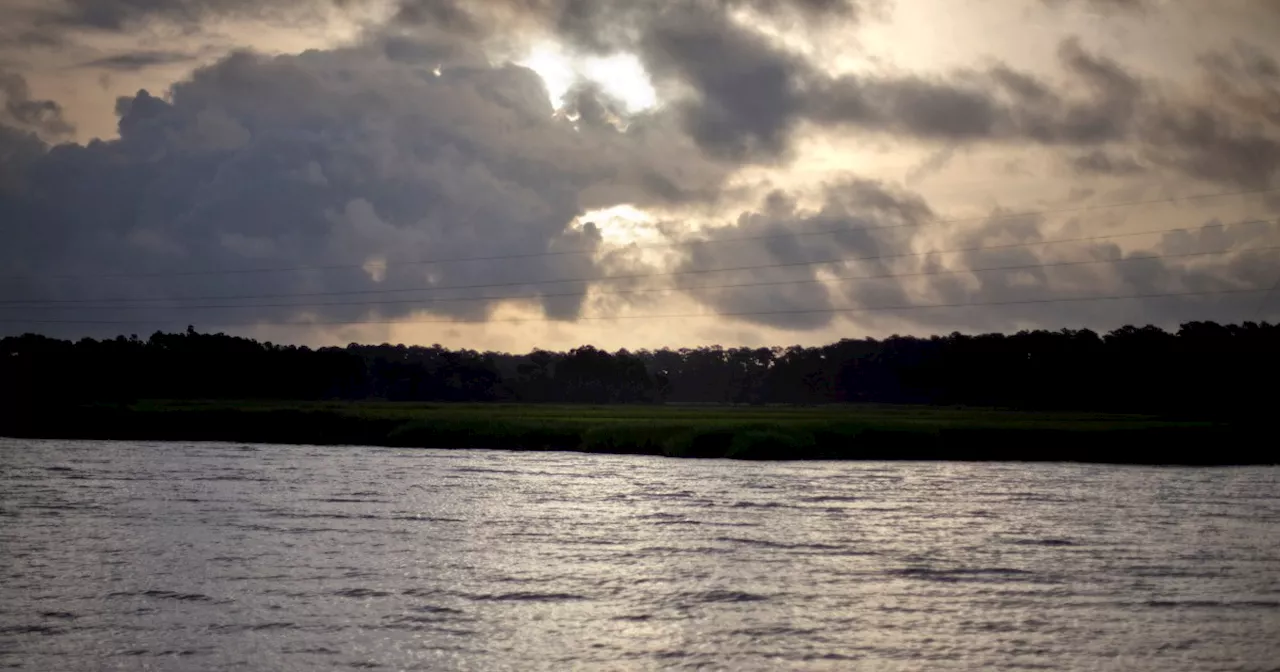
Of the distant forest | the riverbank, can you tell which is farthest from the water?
the distant forest

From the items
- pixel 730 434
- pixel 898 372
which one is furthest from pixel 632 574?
pixel 898 372

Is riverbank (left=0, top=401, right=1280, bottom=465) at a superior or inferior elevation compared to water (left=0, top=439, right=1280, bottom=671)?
superior

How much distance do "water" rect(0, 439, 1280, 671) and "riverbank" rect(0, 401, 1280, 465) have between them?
2067 cm

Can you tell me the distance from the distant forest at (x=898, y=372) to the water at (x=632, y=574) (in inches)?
2585

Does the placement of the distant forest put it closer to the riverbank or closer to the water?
the riverbank

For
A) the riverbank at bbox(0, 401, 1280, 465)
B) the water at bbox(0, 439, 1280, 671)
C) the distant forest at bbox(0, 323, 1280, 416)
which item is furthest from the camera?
the distant forest at bbox(0, 323, 1280, 416)

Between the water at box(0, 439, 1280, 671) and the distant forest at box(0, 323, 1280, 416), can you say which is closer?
the water at box(0, 439, 1280, 671)

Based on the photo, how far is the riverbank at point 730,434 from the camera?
274 feet

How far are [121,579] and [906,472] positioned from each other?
1901 inches

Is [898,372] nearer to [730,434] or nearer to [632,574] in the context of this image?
[730,434]

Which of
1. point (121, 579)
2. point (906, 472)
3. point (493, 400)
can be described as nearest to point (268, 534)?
point (121, 579)

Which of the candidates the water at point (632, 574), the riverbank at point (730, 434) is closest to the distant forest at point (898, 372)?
the riverbank at point (730, 434)

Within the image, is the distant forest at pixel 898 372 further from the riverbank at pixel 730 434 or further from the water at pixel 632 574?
the water at pixel 632 574

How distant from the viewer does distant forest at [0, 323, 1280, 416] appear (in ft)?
406
